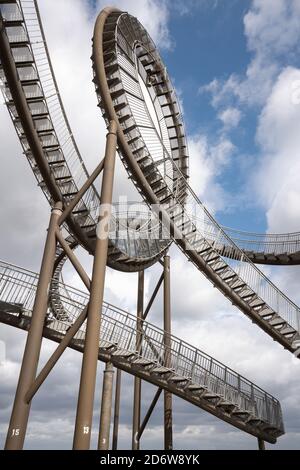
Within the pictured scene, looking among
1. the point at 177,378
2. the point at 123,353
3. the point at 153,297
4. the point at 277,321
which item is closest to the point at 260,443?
the point at 277,321

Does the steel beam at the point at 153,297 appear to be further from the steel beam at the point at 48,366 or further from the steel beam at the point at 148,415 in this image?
the steel beam at the point at 48,366

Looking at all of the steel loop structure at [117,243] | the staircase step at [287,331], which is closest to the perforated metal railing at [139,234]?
the steel loop structure at [117,243]

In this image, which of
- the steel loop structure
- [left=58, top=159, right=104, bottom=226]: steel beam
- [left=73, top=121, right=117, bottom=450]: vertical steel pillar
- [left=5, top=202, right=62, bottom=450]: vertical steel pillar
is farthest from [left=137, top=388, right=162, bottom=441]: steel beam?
[left=58, top=159, right=104, bottom=226]: steel beam

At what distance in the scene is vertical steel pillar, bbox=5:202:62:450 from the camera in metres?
8.07

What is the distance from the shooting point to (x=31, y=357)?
28.6 ft

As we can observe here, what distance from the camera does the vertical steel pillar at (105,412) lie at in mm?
10086

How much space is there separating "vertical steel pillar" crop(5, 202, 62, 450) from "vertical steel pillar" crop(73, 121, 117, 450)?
1.35 metres

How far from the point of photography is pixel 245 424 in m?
13.7

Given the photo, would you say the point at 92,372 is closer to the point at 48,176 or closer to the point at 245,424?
the point at 48,176

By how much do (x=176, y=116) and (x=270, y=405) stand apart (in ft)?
39.9

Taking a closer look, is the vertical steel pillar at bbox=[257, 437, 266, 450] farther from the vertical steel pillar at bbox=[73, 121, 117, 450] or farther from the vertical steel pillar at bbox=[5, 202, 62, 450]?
the vertical steel pillar at bbox=[5, 202, 62, 450]

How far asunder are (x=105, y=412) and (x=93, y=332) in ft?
10.7
